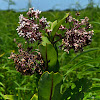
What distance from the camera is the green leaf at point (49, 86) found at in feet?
3.18

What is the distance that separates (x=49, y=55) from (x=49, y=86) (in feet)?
0.57

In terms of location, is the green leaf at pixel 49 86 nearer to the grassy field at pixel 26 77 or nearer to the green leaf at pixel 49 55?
the green leaf at pixel 49 55

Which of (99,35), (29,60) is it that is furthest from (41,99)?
(99,35)

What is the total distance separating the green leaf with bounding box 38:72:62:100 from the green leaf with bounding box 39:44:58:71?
0.10 metres

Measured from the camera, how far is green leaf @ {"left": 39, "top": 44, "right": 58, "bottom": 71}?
993 mm

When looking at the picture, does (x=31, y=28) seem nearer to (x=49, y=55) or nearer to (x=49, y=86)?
(x=49, y=55)

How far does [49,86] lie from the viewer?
1006mm

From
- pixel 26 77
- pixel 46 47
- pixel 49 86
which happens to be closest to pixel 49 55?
pixel 46 47

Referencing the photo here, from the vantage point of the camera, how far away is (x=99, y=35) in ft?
11.7

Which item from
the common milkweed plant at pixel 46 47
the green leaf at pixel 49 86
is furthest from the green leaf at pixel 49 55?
the green leaf at pixel 49 86

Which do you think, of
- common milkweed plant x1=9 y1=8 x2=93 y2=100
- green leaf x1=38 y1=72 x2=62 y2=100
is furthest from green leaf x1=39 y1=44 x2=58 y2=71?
green leaf x1=38 y1=72 x2=62 y2=100

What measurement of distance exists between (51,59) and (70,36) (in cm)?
17

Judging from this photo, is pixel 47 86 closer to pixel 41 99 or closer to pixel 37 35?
pixel 41 99

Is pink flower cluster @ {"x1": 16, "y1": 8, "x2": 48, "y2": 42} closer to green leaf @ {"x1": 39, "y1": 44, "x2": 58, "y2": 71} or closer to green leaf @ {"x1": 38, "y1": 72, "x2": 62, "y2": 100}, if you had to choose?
green leaf @ {"x1": 39, "y1": 44, "x2": 58, "y2": 71}
